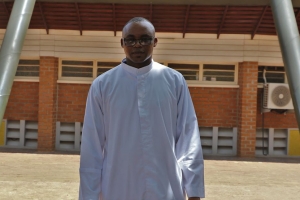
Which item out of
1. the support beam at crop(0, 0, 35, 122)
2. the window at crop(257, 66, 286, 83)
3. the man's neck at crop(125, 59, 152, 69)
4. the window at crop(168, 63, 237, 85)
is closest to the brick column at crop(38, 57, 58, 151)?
the window at crop(168, 63, 237, 85)

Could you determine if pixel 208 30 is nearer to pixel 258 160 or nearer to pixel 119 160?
pixel 258 160

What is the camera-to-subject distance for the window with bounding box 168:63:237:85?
1209 cm

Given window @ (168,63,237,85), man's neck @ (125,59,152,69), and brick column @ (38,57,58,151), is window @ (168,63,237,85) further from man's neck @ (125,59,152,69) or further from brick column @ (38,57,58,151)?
man's neck @ (125,59,152,69)

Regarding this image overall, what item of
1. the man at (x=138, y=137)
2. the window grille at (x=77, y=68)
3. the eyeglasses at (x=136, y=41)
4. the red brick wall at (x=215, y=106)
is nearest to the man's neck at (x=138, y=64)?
the man at (x=138, y=137)

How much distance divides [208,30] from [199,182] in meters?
9.46

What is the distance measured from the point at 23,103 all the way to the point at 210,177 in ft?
19.1

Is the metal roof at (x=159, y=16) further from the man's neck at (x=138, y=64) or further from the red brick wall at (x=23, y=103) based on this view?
the man's neck at (x=138, y=64)

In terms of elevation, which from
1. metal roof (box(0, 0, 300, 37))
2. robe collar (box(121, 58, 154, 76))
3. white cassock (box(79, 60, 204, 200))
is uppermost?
metal roof (box(0, 0, 300, 37))

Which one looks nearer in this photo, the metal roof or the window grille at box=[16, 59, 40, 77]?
the metal roof

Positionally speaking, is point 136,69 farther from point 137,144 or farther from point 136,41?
point 137,144

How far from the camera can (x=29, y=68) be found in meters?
12.3

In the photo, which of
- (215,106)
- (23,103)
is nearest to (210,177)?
(215,106)

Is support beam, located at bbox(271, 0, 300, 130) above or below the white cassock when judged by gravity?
above

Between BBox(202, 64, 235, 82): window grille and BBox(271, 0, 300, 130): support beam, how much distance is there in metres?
5.90
